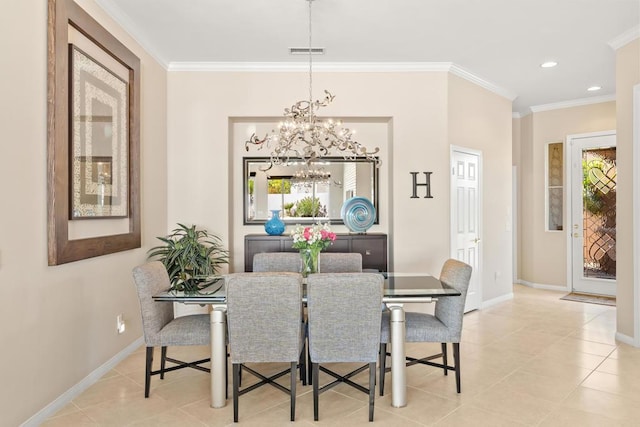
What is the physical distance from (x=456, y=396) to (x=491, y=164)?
346cm

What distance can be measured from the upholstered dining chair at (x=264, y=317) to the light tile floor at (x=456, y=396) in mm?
332

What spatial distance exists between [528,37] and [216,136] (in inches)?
129

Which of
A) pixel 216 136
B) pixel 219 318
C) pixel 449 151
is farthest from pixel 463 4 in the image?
pixel 219 318

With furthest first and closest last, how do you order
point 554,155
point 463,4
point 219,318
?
point 554,155, point 463,4, point 219,318

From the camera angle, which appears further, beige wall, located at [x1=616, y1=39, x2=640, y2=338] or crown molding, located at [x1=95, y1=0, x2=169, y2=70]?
beige wall, located at [x1=616, y1=39, x2=640, y2=338]

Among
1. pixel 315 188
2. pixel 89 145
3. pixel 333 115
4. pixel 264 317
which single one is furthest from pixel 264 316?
pixel 333 115

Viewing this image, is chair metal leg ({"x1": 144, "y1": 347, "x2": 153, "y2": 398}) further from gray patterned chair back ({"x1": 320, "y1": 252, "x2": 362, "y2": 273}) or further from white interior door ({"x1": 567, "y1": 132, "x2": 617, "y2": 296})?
white interior door ({"x1": 567, "y1": 132, "x2": 617, "y2": 296})

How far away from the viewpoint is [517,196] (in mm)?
6645

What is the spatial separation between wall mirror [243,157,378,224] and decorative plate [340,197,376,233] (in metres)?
0.19

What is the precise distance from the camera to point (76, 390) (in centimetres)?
275

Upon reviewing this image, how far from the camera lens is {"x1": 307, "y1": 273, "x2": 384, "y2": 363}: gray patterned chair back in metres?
2.32

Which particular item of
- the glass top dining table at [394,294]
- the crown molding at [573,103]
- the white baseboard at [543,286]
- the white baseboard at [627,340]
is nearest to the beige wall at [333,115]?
the glass top dining table at [394,294]

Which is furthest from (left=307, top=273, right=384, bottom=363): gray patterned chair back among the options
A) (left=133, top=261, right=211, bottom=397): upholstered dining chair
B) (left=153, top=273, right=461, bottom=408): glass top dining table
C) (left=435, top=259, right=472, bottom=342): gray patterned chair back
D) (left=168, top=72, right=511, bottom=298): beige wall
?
(left=168, top=72, right=511, bottom=298): beige wall

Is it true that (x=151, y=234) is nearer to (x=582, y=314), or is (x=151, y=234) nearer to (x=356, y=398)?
(x=356, y=398)
